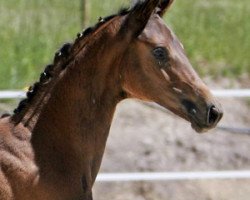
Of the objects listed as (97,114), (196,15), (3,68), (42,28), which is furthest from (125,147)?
(97,114)

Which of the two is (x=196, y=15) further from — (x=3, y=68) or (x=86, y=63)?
(x=86, y=63)

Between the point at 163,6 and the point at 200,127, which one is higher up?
the point at 163,6

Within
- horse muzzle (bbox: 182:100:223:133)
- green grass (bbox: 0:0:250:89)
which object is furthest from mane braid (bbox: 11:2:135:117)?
green grass (bbox: 0:0:250:89)

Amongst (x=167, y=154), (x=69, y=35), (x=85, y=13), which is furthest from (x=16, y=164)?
(x=69, y=35)

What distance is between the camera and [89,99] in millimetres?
4250

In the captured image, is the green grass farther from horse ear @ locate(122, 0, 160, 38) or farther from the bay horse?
horse ear @ locate(122, 0, 160, 38)

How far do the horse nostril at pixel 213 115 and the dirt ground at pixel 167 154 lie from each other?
3708 millimetres

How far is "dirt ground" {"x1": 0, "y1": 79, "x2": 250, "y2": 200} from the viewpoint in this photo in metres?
8.06

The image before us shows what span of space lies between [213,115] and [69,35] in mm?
6051

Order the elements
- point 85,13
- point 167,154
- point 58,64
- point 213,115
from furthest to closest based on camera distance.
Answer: point 85,13 → point 167,154 → point 58,64 → point 213,115

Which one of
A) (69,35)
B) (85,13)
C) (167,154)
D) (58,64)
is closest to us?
(58,64)

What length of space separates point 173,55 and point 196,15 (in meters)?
7.37

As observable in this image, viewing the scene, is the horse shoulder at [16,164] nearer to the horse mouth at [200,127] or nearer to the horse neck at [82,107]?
the horse neck at [82,107]

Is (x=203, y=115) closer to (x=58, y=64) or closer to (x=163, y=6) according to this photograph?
(x=163, y=6)
